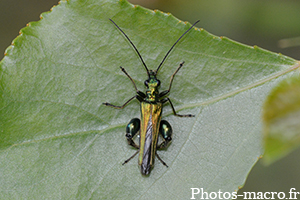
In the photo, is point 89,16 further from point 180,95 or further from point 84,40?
point 180,95

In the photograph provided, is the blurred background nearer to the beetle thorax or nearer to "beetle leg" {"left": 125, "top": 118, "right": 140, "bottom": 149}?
the beetle thorax

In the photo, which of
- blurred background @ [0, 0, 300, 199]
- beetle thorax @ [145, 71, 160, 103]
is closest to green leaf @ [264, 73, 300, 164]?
beetle thorax @ [145, 71, 160, 103]

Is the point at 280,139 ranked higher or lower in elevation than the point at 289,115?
lower

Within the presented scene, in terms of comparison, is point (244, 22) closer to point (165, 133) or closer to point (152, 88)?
point (152, 88)

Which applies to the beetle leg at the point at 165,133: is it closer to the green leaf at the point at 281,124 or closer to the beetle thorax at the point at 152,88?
the beetle thorax at the point at 152,88

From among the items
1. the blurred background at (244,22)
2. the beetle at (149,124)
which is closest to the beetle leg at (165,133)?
the beetle at (149,124)

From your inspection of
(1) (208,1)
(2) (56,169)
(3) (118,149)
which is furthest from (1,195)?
(1) (208,1)
